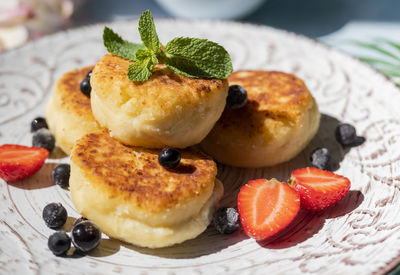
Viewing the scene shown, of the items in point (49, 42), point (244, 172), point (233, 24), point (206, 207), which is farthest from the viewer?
point (233, 24)

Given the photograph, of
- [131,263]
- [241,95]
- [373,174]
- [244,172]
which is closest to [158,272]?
[131,263]

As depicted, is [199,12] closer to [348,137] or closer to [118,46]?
[118,46]

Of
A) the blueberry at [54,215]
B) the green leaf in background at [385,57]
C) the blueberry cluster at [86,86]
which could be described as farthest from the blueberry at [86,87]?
the green leaf in background at [385,57]

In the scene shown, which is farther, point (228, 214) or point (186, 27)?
point (186, 27)

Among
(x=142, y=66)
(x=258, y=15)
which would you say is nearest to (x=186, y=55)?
(x=142, y=66)

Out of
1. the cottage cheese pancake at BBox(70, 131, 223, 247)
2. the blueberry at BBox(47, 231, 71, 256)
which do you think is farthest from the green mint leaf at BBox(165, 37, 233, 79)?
Answer: the blueberry at BBox(47, 231, 71, 256)

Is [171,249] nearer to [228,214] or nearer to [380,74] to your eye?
[228,214]

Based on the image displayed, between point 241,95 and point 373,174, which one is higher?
point 241,95
